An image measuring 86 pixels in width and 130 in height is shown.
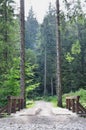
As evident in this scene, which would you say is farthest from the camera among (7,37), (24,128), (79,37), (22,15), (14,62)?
(79,37)

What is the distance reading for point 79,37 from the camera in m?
59.8

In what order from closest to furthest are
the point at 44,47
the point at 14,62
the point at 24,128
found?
the point at 24,128 → the point at 14,62 → the point at 44,47

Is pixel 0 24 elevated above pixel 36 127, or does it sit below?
above

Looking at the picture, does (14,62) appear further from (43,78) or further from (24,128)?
(43,78)

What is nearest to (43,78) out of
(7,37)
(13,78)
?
(7,37)

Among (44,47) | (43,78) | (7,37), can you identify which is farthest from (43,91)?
(7,37)

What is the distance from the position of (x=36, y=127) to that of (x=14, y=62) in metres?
15.3

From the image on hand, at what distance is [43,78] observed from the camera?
205ft

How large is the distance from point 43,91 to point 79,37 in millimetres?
12718

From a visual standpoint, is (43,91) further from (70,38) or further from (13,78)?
(13,78)

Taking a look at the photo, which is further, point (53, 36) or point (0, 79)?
point (53, 36)

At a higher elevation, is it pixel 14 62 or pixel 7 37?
pixel 7 37

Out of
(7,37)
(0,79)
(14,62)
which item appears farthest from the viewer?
(7,37)

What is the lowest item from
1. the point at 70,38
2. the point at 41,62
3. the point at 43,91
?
the point at 43,91
